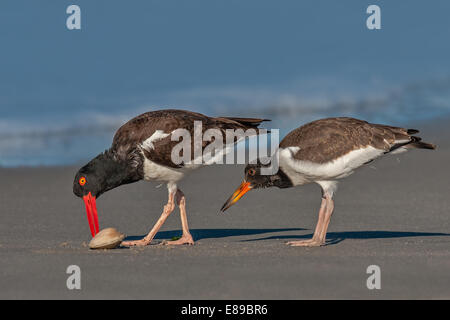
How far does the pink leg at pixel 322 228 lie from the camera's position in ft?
30.5

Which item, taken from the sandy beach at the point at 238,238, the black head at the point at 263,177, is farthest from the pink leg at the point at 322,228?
the black head at the point at 263,177

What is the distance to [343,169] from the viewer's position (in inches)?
366

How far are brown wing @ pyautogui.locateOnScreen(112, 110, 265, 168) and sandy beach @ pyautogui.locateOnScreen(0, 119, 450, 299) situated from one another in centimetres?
116

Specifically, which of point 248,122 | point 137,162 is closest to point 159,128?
point 137,162

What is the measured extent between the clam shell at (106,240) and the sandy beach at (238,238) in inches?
4.8

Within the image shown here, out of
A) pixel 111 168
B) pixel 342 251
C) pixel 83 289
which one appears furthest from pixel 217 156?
pixel 83 289

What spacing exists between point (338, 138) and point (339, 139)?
18 millimetres

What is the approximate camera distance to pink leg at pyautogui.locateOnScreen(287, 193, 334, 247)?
9.28 meters

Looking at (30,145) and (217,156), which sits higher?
(217,156)

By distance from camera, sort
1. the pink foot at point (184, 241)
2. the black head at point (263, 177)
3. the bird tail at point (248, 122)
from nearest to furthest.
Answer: the black head at point (263, 177) → the pink foot at point (184, 241) → the bird tail at point (248, 122)

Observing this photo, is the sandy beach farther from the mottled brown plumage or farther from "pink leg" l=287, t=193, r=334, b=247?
the mottled brown plumage

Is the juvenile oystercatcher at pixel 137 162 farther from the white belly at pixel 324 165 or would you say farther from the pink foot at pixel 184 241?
the white belly at pixel 324 165
